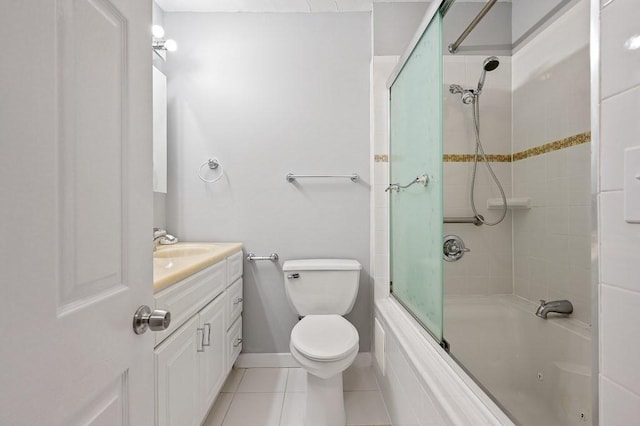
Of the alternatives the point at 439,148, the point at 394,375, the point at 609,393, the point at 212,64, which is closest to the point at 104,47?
the point at 609,393

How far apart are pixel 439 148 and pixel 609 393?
3.12 ft

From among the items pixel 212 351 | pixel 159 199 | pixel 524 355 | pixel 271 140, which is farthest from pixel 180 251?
pixel 524 355

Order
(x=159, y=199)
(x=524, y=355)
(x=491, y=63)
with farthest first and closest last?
1. (x=159, y=199)
2. (x=491, y=63)
3. (x=524, y=355)

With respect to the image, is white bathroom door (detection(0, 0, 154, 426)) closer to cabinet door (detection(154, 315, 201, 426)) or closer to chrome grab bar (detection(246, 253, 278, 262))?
cabinet door (detection(154, 315, 201, 426))

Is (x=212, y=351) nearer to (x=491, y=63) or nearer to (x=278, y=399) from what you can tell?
(x=278, y=399)

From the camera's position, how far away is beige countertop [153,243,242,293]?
0.98m

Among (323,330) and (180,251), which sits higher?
(180,251)

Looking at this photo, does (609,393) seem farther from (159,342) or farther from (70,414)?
(159,342)

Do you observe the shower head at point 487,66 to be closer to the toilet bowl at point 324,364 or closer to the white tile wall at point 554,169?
the white tile wall at point 554,169

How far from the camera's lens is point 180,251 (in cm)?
173

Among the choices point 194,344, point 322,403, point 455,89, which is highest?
point 455,89

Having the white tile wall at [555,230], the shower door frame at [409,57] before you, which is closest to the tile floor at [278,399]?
the shower door frame at [409,57]

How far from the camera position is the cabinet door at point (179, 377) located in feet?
3.16

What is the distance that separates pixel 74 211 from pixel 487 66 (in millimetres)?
2133
